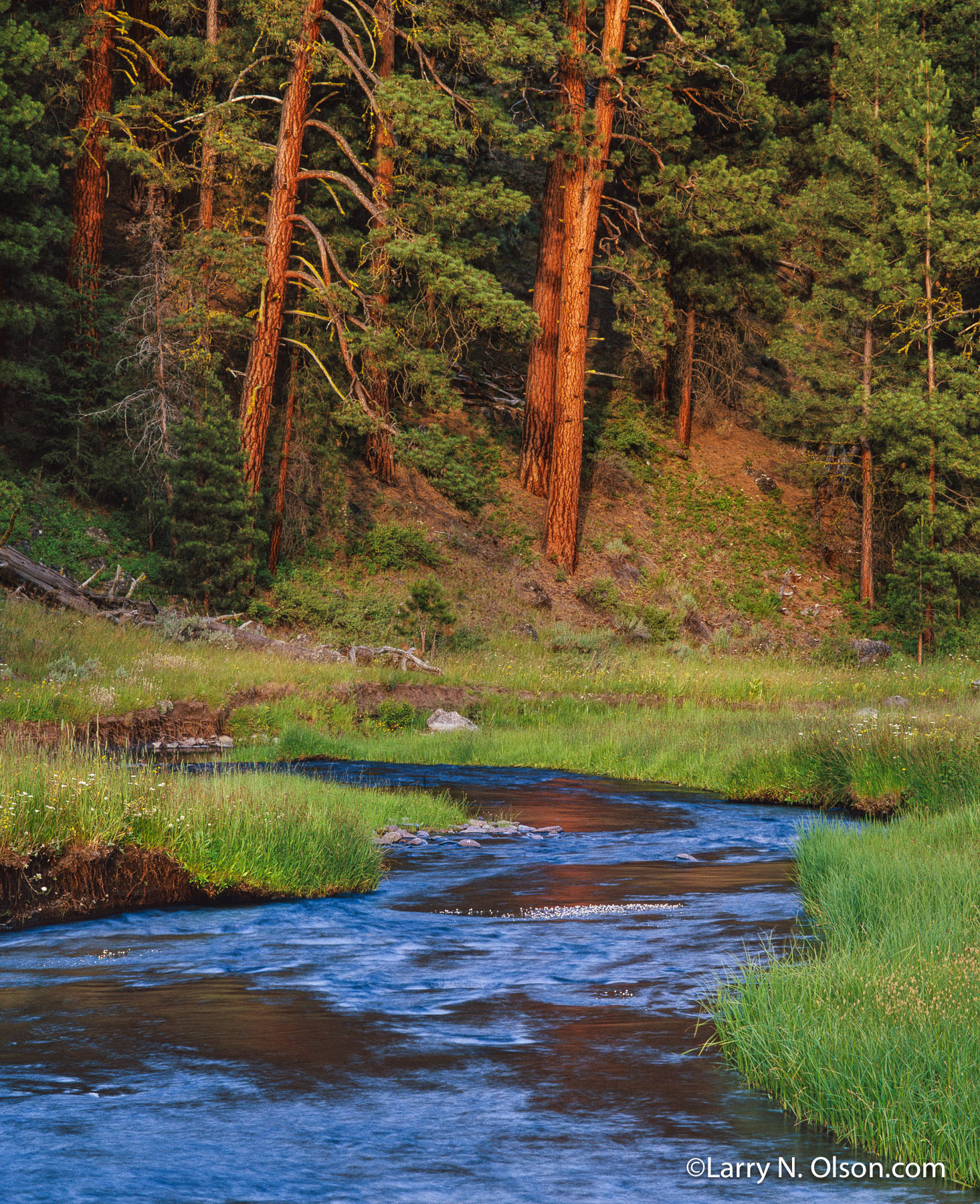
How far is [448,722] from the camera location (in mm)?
19875

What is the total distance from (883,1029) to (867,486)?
1121 inches

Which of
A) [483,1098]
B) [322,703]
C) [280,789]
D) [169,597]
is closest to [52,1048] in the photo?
[483,1098]

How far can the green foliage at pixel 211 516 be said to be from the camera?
2411 centimetres

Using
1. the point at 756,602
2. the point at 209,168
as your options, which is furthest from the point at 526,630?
the point at 209,168

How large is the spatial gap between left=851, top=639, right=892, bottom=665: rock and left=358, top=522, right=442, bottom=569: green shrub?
35.3 feet

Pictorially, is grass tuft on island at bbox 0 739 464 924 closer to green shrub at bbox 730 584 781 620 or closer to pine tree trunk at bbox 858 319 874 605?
green shrub at bbox 730 584 781 620

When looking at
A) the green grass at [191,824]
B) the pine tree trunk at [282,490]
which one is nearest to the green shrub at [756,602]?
the pine tree trunk at [282,490]

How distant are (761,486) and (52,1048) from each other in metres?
33.7

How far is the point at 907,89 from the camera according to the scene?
3006cm

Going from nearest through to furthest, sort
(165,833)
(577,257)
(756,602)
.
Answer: (165,833), (577,257), (756,602)

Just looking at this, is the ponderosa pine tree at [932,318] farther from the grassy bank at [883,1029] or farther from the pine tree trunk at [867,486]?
the grassy bank at [883,1029]

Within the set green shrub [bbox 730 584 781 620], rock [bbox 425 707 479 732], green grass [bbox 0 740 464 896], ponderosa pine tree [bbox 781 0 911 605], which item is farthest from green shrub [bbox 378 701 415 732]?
ponderosa pine tree [bbox 781 0 911 605]

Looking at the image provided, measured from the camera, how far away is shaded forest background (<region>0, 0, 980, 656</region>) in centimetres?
2600

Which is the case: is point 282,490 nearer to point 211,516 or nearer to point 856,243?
point 211,516
